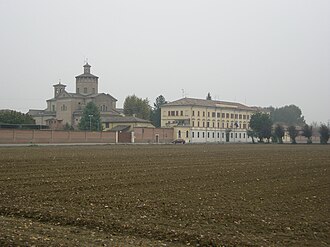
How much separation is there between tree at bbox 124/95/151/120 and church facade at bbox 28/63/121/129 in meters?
14.9

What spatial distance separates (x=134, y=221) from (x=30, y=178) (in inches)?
504

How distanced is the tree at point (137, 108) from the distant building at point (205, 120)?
900 inches

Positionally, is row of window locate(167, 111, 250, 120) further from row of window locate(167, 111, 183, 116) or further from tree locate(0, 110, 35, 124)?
tree locate(0, 110, 35, 124)

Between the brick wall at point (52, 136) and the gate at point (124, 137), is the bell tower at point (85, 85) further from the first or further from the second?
the brick wall at point (52, 136)

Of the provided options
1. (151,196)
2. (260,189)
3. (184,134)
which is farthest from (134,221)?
(184,134)

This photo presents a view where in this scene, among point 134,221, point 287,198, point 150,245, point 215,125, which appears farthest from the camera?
point 215,125

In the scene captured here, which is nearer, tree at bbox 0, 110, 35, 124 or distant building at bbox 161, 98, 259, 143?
tree at bbox 0, 110, 35, 124

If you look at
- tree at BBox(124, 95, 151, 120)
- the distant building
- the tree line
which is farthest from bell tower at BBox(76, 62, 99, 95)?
the tree line

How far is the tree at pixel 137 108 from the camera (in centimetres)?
15725

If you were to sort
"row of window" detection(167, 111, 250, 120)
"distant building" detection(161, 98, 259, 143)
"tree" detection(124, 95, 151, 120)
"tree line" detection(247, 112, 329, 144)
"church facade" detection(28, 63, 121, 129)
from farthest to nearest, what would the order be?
1. "tree" detection(124, 95, 151, 120)
2. "church facade" detection(28, 63, 121, 129)
3. "row of window" detection(167, 111, 250, 120)
4. "tree line" detection(247, 112, 329, 144)
5. "distant building" detection(161, 98, 259, 143)

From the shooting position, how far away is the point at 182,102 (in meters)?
130

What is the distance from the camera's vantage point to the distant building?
412ft

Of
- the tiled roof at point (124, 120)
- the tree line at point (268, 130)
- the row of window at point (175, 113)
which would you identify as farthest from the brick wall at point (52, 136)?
the tree line at point (268, 130)

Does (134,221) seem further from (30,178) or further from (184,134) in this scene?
(184,134)
